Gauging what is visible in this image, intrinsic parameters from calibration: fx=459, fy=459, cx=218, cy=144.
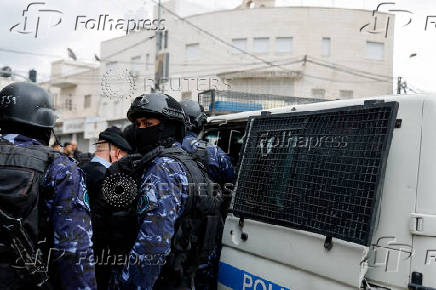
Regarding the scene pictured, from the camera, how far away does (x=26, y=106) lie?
7.72 ft

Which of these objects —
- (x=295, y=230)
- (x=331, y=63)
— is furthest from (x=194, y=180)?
(x=331, y=63)

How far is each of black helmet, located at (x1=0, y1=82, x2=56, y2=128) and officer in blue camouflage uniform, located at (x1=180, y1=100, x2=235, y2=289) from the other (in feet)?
3.16

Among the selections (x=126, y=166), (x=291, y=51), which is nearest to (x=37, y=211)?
(x=126, y=166)

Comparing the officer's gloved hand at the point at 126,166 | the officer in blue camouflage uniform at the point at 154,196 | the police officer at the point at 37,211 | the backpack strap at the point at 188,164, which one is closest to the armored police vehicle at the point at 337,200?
the backpack strap at the point at 188,164

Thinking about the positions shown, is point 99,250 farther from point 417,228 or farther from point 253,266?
point 417,228

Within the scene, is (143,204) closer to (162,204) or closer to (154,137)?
(162,204)

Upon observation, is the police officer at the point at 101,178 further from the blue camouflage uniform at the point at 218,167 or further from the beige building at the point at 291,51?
the beige building at the point at 291,51

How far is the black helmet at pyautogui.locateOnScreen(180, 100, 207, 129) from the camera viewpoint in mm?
4312

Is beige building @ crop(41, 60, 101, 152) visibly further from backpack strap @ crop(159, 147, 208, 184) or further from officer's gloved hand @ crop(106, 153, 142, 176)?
backpack strap @ crop(159, 147, 208, 184)

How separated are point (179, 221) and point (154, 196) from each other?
254mm

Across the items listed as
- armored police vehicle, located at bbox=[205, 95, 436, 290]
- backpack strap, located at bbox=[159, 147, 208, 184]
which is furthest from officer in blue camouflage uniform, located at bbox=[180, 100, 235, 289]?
backpack strap, located at bbox=[159, 147, 208, 184]

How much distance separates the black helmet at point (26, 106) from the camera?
2.35m

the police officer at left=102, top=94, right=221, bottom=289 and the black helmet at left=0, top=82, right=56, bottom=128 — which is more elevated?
the black helmet at left=0, top=82, right=56, bottom=128

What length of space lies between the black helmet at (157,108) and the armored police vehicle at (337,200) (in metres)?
0.67
